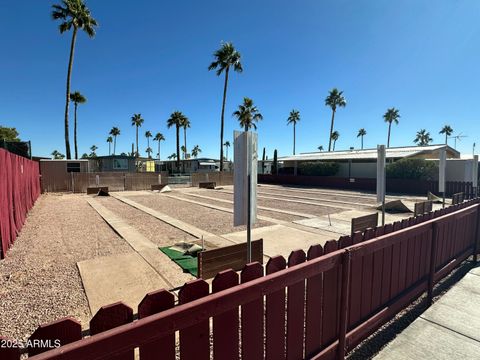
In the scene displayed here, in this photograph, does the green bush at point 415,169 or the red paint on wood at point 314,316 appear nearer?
the red paint on wood at point 314,316

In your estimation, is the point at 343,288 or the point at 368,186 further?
the point at 368,186

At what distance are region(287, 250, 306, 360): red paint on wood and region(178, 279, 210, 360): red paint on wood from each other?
2.28ft

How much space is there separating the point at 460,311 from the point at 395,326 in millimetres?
991

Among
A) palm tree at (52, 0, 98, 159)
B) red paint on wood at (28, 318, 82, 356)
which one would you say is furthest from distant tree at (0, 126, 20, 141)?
red paint on wood at (28, 318, 82, 356)

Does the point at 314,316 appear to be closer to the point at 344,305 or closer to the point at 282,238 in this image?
the point at 344,305

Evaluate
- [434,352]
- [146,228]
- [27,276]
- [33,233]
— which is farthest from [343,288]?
[33,233]

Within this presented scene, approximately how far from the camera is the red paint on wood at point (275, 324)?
5.95ft

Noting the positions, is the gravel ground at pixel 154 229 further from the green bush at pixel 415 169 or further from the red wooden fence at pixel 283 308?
the green bush at pixel 415 169

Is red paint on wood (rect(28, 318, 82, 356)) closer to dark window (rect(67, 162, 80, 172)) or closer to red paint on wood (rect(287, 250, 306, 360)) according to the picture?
red paint on wood (rect(287, 250, 306, 360))

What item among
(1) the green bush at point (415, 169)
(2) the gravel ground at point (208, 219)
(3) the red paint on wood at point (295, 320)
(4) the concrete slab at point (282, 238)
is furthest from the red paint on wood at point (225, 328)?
(1) the green bush at point (415, 169)

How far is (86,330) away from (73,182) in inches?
793

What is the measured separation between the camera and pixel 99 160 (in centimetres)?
3375

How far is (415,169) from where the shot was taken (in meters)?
19.9

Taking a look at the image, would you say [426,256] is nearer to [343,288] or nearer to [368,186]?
[343,288]
